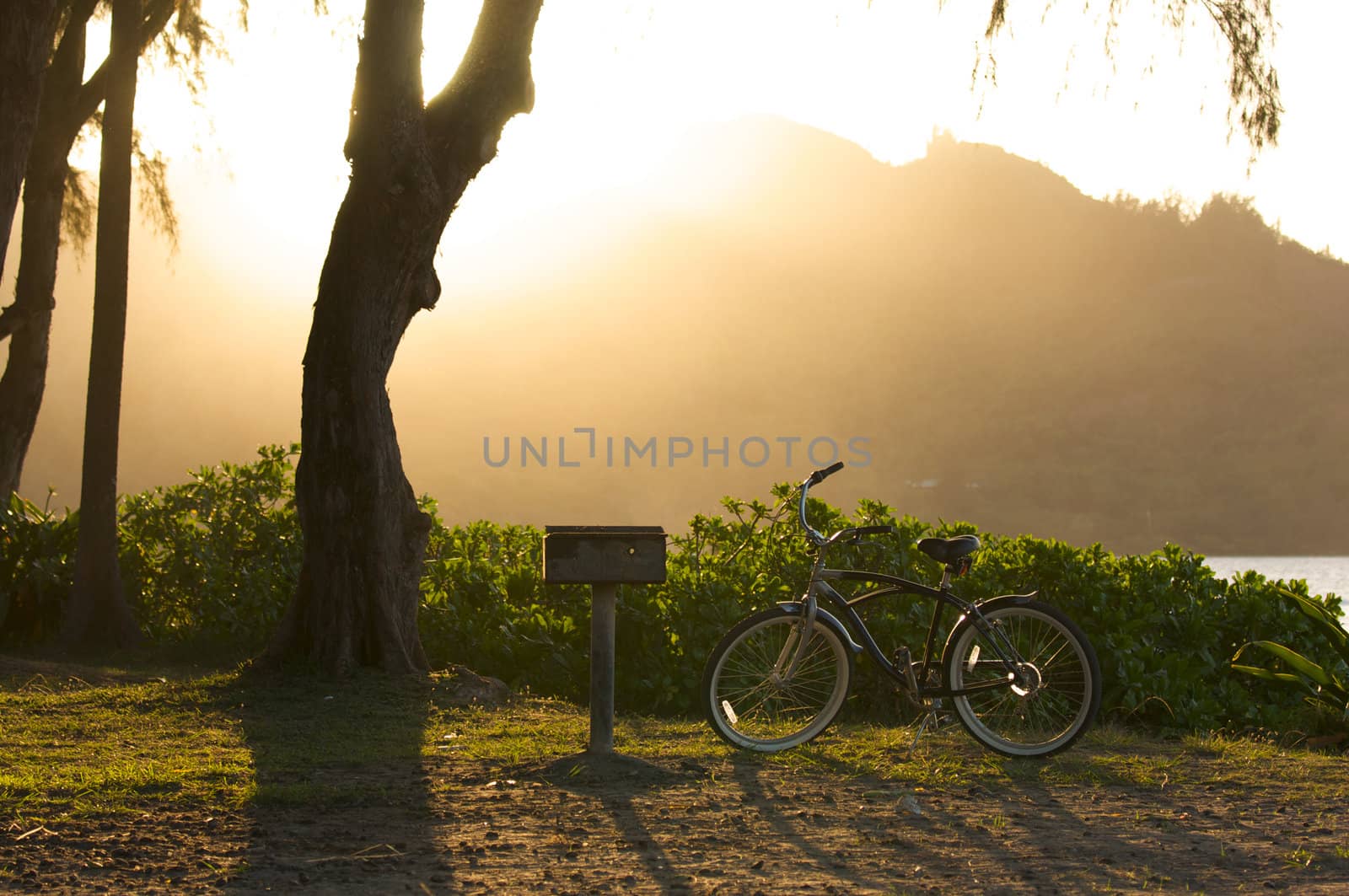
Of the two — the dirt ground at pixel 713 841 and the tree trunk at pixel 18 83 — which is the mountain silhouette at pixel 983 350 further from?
the dirt ground at pixel 713 841

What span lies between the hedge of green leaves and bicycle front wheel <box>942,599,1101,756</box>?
1.33m

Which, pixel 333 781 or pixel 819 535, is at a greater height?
pixel 819 535

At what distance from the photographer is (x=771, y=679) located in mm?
5484

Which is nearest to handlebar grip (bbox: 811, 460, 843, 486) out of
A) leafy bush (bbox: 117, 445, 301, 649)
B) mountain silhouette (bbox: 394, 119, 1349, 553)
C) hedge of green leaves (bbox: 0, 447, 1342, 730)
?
hedge of green leaves (bbox: 0, 447, 1342, 730)

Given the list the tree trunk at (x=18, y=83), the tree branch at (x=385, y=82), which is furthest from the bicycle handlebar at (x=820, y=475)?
the tree trunk at (x=18, y=83)

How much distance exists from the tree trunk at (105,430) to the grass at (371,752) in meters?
2.65

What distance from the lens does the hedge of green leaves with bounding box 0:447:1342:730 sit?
688 centimetres

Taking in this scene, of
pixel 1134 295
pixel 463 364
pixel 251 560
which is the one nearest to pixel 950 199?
pixel 1134 295

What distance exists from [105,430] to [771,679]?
674 centimetres

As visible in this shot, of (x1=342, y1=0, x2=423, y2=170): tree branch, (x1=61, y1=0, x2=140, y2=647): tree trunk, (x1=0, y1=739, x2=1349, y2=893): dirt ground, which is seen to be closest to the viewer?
(x1=0, y1=739, x2=1349, y2=893): dirt ground

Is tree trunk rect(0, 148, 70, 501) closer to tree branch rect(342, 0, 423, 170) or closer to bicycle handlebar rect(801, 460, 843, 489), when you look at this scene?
tree branch rect(342, 0, 423, 170)

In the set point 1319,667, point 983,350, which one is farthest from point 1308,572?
point 983,350

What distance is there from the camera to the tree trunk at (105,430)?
31.8 feet

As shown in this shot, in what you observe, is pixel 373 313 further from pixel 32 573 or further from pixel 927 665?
pixel 32 573
